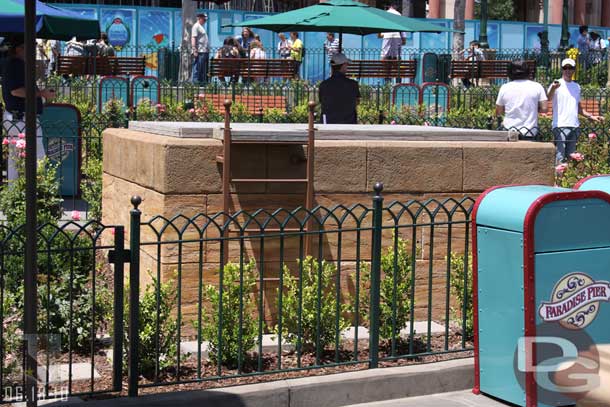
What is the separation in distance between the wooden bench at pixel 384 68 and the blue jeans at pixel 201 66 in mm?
3452

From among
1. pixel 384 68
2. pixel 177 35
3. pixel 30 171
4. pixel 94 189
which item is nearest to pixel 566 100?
pixel 94 189

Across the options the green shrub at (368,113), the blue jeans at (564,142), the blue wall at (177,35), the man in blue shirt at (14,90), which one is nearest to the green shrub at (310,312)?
the man in blue shirt at (14,90)

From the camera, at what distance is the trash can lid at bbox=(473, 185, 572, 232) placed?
255 inches

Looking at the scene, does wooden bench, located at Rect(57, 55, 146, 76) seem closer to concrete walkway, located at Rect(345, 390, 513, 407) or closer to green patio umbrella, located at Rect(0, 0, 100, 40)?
green patio umbrella, located at Rect(0, 0, 100, 40)

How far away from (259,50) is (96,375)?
20504 mm

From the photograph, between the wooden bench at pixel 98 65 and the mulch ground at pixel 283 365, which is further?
the wooden bench at pixel 98 65

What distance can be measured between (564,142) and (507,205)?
6556mm

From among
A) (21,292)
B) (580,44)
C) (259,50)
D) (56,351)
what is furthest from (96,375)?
(580,44)

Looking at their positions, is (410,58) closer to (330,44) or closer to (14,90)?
(330,44)

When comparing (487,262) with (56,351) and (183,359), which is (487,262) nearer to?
(183,359)

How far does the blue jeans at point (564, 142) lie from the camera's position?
12969mm

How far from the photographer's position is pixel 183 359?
22.7 ft

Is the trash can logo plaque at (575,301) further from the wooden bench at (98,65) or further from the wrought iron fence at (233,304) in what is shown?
the wooden bench at (98,65)

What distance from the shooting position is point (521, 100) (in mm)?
12594
